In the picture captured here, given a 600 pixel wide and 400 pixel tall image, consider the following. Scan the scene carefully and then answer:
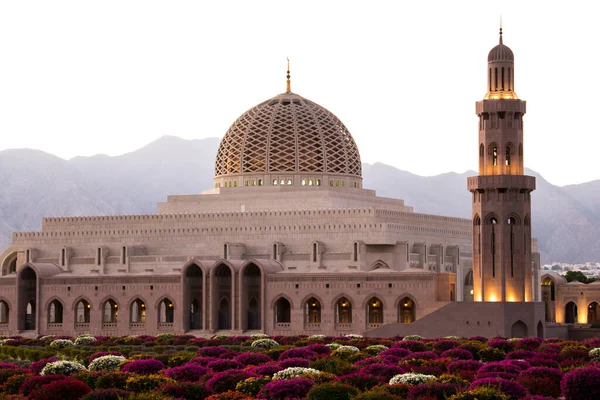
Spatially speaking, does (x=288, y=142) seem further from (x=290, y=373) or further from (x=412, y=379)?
(x=412, y=379)

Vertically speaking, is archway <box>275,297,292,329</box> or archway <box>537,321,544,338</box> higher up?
archway <box>275,297,292,329</box>

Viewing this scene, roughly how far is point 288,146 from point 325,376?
126 feet

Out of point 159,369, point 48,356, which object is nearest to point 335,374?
point 159,369

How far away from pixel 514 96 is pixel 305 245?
12693mm

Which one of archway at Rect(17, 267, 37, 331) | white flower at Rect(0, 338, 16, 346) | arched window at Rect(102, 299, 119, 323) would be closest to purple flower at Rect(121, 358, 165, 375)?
white flower at Rect(0, 338, 16, 346)

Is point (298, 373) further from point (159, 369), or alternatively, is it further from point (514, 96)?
point (514, 96)

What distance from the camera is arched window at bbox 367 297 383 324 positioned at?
53.8 m

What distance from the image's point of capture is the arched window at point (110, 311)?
57294 millimetres

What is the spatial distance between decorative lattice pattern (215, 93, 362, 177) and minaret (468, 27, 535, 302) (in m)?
13.8

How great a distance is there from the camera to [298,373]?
26.7m

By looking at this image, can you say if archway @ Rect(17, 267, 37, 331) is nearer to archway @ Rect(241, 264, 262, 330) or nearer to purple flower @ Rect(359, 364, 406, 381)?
archway @ Rect(241, 264, 262, 330)

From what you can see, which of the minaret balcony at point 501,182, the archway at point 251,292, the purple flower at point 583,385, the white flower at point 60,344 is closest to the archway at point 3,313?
the archway at point 251,292

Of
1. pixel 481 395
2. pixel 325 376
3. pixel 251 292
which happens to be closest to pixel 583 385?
pixel 481 395

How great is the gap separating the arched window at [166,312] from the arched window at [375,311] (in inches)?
390
